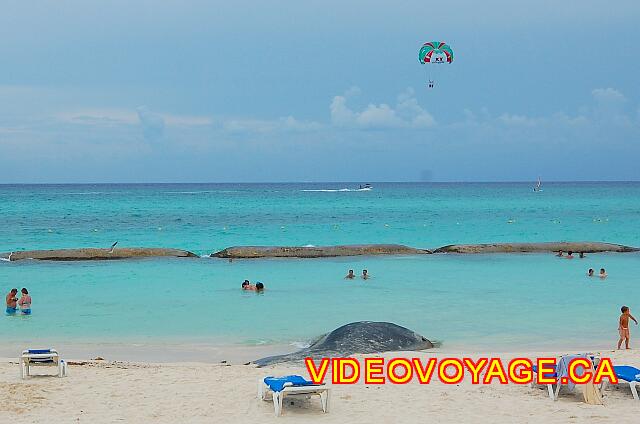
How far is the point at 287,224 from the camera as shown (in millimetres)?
61312

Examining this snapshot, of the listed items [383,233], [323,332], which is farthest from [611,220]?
[323,332]

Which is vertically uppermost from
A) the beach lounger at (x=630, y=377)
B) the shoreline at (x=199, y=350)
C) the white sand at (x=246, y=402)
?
the beach lounger at (x=630, y=377)

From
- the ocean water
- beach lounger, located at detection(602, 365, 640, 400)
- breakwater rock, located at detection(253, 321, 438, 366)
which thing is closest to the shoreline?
the ocean water

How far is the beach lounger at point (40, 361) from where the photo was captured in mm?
11500

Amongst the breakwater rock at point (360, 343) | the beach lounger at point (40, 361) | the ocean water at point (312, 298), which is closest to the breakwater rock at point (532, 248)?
the ocean water at point (312, 298)

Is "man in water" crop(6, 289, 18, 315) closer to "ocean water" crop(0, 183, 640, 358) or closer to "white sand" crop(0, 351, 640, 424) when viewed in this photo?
"ocean water" crop(0, 183, 640, 358)

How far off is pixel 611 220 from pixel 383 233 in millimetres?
23592

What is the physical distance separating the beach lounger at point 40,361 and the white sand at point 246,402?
0.19m

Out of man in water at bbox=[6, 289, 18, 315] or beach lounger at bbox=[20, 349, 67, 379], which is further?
man in water at bbox=[6, 289, 18, 315]

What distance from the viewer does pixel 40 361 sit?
1162cm

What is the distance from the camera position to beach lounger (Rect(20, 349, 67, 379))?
11.5 meters

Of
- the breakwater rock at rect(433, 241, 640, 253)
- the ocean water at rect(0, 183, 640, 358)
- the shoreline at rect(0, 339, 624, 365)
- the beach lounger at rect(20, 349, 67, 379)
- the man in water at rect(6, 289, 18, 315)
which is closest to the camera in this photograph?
the beach lounger at rect(20, 349, 67, 379)

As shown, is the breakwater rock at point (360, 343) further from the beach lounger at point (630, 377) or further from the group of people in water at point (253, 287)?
the group of people in water at point (253, 287)

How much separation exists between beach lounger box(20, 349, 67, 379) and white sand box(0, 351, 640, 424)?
0.19m
